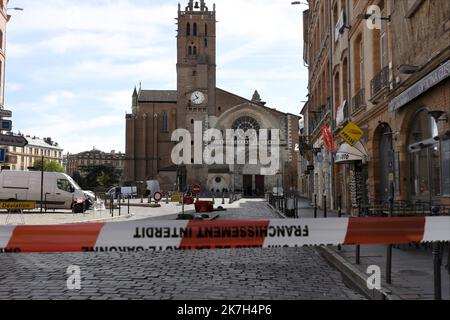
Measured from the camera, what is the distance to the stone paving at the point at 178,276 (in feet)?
20.1

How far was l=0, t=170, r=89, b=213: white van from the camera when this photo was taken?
2623 centimetres

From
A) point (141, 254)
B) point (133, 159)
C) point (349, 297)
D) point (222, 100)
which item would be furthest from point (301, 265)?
point (133, 159)

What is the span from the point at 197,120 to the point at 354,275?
63905mm

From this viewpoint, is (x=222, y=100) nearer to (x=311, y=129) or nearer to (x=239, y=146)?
(x=239, y=146)

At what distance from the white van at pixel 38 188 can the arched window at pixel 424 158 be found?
61.1ft

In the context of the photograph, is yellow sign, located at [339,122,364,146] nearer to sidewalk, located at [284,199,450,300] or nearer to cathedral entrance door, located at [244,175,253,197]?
sidewalk, located at [284,199,450,300]

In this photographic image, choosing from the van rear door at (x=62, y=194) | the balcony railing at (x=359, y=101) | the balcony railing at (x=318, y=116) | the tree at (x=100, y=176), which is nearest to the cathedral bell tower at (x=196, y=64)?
the tree at (x=100, y=176)

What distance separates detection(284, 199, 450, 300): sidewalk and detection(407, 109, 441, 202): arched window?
206 centimetres

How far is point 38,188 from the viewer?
2645 cm

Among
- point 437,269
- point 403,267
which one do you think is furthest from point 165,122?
point 437,269

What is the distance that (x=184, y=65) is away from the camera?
72500 mm

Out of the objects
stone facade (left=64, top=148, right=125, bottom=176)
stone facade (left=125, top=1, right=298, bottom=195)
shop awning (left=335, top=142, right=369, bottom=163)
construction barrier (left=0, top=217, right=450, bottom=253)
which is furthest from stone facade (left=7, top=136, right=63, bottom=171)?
construction barrier (left=0, top=217, right=450, bottom=253)

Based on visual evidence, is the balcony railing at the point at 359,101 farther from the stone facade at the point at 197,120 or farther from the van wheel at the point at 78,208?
the stone facade at the point at 197,120

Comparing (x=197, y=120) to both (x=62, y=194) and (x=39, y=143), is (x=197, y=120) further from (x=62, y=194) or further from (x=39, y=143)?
(x=39, y=143)
